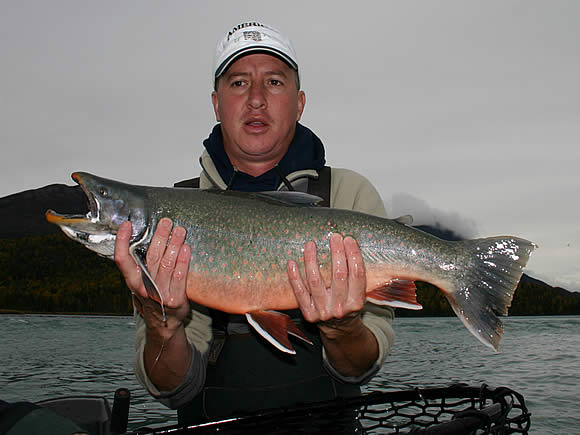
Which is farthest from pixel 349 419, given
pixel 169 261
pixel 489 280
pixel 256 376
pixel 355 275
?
pixel 169 261

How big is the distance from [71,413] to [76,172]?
1.66 metres

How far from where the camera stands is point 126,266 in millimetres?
2857

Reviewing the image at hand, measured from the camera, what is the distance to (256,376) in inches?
133

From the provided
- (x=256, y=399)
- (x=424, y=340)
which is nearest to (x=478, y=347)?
(x=424, y=340)

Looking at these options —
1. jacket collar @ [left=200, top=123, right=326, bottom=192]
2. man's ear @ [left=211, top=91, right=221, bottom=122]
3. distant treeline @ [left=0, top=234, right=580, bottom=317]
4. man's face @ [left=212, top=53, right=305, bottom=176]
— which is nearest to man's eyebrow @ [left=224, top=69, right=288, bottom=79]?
man's face @ [left=212, top=53, right=305, bottom=176]

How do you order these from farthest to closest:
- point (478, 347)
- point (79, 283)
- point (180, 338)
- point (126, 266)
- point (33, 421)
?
point (79, 283) < point (478, 347) < point (180, 338) < point (126, 266) < point (33, 421)

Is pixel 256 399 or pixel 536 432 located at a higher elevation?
pixel 256 399

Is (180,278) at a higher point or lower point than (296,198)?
lower

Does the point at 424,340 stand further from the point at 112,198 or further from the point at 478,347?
the point at 112,198

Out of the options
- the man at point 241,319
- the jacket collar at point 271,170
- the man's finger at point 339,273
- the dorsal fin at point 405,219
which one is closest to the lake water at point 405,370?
the man at point 241,319

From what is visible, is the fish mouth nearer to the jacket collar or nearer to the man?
the man

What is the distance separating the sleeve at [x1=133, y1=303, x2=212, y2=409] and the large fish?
598 millimetres

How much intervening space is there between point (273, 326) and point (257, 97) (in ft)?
5.24

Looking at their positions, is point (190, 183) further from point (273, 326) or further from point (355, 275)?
point (355, 275)
